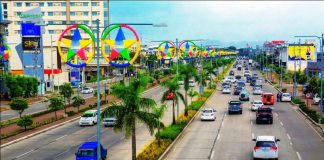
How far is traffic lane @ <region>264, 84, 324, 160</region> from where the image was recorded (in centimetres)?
3152

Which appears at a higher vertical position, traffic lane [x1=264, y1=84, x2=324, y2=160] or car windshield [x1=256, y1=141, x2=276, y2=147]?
car windshield [x1=256, y1=141, x2=276, y2=147]

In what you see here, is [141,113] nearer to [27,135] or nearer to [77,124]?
[27,135]

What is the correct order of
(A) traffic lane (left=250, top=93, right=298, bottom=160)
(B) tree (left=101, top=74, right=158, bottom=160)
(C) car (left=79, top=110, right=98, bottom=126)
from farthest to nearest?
(C) car (left=79, top=110, right=98, bottom=126) < (A) traffic lane (left=250, top=93, right=298, bottom=160) < (B) tree (left=101, top=74, right=158, bottom=160)

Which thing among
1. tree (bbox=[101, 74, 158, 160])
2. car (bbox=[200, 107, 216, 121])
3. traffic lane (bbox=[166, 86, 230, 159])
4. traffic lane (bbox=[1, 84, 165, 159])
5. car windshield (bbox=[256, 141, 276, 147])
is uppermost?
tree (bbox=[101, 74, 158, 160])

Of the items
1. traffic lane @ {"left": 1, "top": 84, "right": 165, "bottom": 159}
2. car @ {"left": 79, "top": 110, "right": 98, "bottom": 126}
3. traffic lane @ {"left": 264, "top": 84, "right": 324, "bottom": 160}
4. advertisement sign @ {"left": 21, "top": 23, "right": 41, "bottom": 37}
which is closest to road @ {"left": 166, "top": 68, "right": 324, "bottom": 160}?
traffic lane @ {"left": 264, "top": 84, "right": 324, "bottom": 160}

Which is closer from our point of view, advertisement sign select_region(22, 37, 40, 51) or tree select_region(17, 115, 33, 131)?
tree select_region(17, 115, 33, 131)

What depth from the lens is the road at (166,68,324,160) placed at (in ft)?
102

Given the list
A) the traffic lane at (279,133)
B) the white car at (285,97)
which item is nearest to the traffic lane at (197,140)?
the traffic lane at (279,133)

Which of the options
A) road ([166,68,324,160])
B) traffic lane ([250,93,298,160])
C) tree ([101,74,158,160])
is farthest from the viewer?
road ([166,68,324,160])

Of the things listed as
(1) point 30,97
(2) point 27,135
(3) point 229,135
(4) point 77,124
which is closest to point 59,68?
(1) point 30,97

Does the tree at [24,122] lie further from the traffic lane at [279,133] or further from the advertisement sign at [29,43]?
the advertisement sign at [29,43]

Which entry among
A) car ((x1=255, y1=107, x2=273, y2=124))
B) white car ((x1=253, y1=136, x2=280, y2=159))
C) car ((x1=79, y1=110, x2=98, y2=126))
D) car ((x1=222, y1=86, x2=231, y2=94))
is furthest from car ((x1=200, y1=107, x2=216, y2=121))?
car ((x1=222, y1=86, x2=231, y2=94))

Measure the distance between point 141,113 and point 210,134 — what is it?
15.2 meters

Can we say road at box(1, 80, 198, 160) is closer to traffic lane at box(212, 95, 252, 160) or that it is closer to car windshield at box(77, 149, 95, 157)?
car windshield at box(77, 149, 95, 157)
